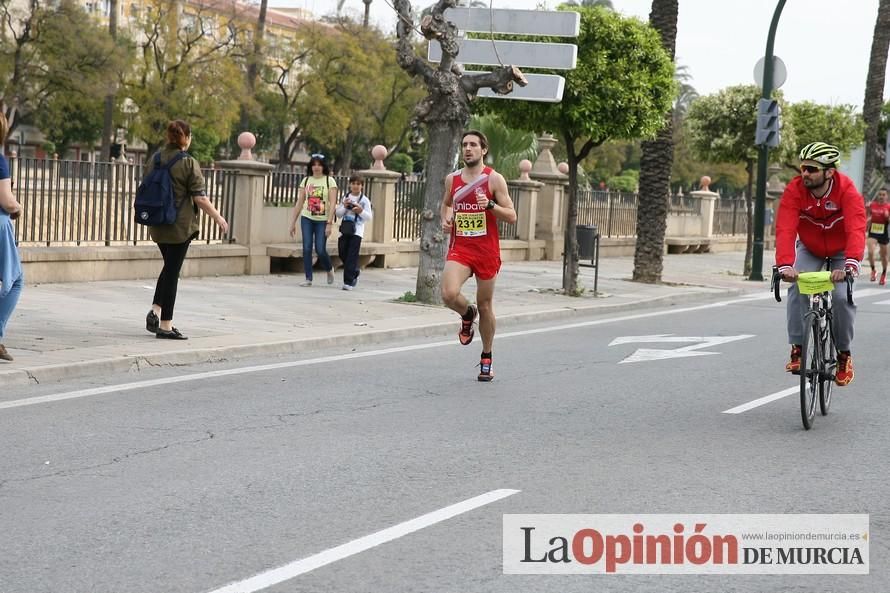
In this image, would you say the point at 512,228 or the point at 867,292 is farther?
the point at 512,228

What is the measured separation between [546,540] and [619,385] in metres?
5.23

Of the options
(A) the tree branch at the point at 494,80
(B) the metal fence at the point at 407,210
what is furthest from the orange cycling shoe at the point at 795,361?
(B) the metal fence at the point at 407,210

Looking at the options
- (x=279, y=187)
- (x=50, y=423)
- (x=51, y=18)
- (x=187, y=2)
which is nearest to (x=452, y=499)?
(x=50, y=423)

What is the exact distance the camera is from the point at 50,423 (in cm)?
796

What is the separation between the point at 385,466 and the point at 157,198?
512 centimetres

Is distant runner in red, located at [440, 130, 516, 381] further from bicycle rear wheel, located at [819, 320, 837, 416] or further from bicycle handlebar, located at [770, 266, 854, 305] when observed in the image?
bicycle rear wheel, located at [819, 320, 837, 416]

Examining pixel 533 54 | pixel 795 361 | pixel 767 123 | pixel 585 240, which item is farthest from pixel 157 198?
pixel 767 123

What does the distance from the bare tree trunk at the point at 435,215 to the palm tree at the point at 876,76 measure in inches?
962

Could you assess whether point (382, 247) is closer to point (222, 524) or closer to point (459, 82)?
point (459, 82)

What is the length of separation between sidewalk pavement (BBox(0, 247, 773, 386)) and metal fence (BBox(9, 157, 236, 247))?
2.77ft

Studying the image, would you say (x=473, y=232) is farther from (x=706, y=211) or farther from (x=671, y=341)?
(x=706, y=211)

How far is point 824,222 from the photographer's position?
8.90 metres

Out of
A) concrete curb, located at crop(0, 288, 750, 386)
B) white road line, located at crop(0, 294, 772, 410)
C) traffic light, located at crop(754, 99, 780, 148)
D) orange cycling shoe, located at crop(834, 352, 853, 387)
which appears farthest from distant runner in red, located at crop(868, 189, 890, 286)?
orange cycling shoe, located at crop(834, 352, 853, 387)

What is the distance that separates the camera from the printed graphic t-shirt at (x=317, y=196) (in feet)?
60.1
